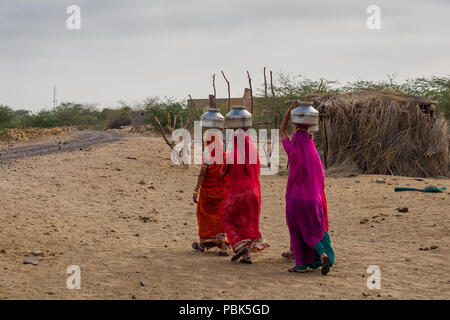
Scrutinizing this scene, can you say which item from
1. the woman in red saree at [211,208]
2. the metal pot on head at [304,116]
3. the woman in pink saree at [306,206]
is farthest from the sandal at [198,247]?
the metal pot on head at [304,116]

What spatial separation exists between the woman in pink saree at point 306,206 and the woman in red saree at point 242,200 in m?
→ 0.52

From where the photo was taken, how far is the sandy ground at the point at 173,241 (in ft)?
16.5

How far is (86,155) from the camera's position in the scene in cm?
1661

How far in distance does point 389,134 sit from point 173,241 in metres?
9.06

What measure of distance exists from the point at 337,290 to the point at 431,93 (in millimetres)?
19640

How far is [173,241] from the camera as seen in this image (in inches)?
295

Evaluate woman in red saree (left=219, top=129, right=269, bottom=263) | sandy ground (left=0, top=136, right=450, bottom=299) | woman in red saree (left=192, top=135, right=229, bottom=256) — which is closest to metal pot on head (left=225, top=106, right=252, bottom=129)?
woman in red saree (left=219, top=129, right=269, bottom=263)

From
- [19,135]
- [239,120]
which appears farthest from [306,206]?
[19,135]

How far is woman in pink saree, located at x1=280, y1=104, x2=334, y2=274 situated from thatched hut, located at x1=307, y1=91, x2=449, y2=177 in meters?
9.57

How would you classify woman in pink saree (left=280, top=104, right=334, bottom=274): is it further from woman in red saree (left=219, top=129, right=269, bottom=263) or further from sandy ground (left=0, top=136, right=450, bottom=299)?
woman in red saree (left=219, top=129, right=269, bottom=263)

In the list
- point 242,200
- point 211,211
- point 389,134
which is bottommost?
point 211,211

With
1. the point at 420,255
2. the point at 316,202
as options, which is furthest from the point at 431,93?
the point at 316,202

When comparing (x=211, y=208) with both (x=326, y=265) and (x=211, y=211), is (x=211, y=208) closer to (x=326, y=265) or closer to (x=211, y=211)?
(x=211, y=211)
